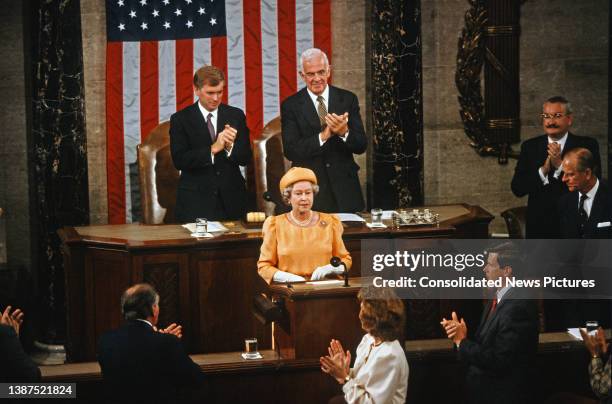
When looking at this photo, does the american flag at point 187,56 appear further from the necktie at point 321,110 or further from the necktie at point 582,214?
the necktie at point 582,214

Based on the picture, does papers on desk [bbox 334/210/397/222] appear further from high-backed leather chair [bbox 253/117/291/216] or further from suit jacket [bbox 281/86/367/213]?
high-backed leather chair [bbox 253/117/291/216]

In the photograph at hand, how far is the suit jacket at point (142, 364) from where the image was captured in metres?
5.92

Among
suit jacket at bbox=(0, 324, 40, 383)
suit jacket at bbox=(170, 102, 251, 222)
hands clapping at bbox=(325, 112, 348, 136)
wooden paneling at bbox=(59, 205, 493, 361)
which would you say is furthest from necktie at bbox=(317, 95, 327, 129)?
suit jacket at bbox=(0, 324, 40, 383)

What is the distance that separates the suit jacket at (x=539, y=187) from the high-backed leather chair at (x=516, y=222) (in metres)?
0.54

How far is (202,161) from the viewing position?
8953 mm

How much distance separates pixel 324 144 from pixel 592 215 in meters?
2.11

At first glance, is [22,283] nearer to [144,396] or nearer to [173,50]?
[173,50]

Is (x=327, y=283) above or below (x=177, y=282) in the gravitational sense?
above

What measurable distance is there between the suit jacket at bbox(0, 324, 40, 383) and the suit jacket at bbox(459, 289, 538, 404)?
2459 mm

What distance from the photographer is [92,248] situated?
8.61 meters

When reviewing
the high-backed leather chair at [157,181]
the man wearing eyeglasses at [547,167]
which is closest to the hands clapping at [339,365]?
the man wearing eyeglasses at [547,167]

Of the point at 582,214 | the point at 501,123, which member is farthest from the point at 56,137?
the point at 582,214

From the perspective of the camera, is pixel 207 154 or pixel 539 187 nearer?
pixel 207 154

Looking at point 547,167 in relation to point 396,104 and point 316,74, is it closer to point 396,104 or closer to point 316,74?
point 316,74
